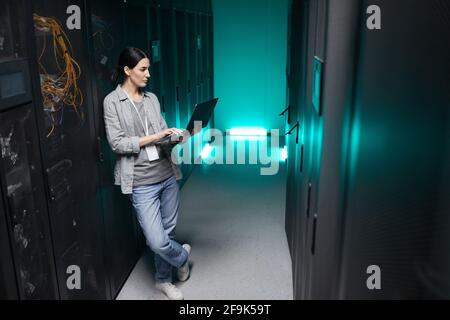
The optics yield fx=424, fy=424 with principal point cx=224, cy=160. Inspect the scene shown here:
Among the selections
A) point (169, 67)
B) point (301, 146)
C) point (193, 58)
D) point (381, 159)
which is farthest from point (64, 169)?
point (193, 58)

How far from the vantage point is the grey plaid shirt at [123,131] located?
85.7 inches

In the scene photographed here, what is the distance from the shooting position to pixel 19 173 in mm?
1573

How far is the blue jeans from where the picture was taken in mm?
2312

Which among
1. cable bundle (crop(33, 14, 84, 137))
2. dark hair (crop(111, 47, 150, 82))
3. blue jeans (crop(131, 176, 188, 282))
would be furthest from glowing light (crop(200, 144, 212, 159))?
cable bundle (crop(33, 14, 84, 137))

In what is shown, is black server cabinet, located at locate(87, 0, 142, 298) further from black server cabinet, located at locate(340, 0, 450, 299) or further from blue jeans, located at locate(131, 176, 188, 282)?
black server cabinet, located at locate(340, 0, 450, 299)

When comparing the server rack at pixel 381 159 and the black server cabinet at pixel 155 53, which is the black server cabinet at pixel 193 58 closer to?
the black server cabinet at pixel 155 53

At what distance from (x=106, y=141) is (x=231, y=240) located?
139cm

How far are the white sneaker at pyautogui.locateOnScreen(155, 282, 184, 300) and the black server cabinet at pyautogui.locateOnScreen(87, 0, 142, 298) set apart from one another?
10.6 inches

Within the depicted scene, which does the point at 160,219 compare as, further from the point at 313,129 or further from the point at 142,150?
the point at 313,129

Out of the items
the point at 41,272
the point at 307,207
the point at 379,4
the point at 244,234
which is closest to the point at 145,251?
the point at 244,234

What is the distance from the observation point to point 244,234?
134 inches

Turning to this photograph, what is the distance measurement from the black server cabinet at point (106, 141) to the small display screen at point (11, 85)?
0.64 m

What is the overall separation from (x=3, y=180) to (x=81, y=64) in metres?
0.79
